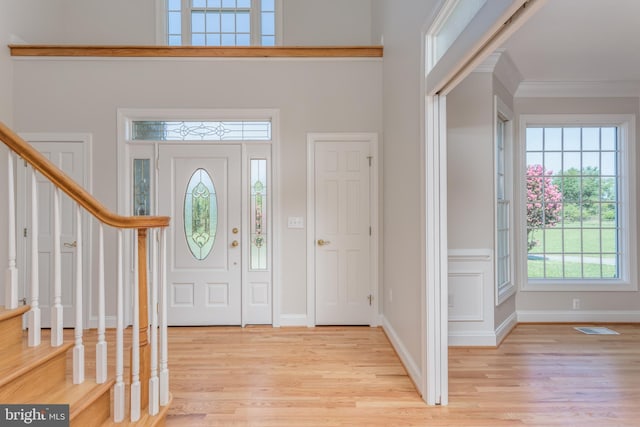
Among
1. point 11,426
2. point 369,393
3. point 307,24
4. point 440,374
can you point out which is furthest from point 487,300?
point 307,24

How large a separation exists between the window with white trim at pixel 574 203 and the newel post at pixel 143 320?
12.7ft

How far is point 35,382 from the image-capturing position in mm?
1630

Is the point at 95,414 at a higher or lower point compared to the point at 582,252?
lower

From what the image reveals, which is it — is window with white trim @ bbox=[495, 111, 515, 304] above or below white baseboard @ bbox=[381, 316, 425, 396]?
above

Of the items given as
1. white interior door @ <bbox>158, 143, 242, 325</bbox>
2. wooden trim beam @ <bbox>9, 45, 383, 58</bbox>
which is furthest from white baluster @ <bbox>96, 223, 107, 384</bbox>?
wooden trim beam @ <bbox>9, 45, 383, 58</bbox>

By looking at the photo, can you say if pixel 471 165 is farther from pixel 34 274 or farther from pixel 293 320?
pixel 34 274

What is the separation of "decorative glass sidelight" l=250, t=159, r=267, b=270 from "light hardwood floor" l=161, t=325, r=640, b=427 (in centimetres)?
77

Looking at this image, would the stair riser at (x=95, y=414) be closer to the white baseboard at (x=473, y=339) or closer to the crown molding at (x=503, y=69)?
the white baseboard at (x=473, y=339)

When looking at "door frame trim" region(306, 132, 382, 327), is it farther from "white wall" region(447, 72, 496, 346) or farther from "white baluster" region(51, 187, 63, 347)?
"white baluster" region(51, 187, 63, 347)

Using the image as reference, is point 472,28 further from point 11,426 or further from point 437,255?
point 11,426

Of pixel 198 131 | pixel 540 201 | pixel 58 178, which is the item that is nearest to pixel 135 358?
pixel 58 178

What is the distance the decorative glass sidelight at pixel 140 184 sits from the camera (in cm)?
376

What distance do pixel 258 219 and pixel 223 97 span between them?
1325mm

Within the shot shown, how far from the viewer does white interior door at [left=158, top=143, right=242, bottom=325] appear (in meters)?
3.78
